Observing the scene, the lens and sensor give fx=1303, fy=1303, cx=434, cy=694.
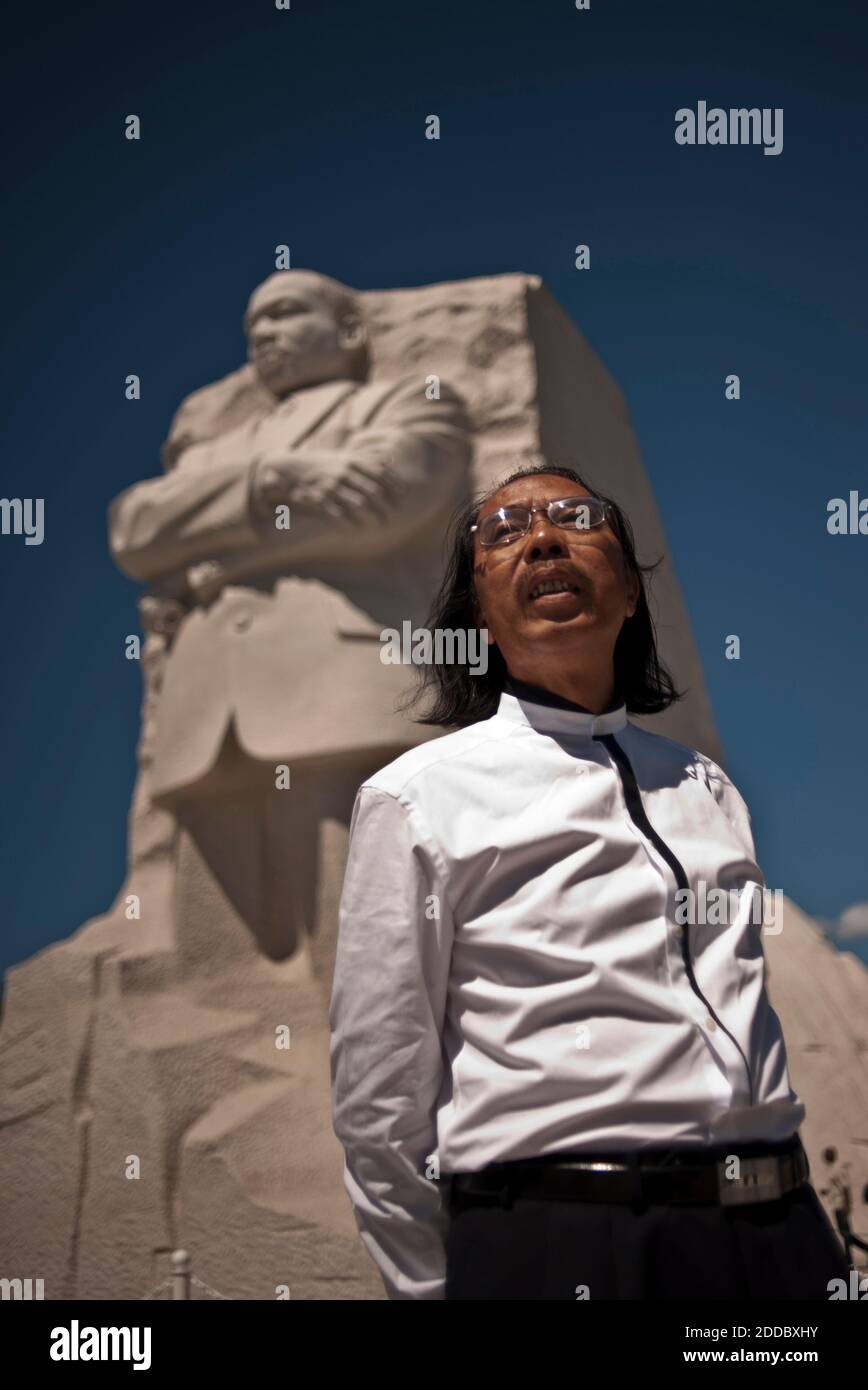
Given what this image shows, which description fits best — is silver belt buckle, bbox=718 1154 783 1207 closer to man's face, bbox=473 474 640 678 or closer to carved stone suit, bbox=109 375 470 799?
man's face, bbox=473 474 640 678

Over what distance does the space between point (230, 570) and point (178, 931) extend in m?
1.31

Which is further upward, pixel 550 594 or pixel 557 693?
pixel 550 594

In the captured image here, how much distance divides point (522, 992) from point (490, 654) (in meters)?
0.63

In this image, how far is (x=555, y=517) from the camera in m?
1.81

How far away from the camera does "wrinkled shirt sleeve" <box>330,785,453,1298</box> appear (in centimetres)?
147

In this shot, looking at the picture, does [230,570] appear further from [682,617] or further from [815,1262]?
[815,1262]

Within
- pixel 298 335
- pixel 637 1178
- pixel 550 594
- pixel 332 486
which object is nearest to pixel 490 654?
pixel 550 594

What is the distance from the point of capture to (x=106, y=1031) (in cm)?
440

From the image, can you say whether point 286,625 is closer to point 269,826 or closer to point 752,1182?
point 269,826

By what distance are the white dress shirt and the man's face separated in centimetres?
19

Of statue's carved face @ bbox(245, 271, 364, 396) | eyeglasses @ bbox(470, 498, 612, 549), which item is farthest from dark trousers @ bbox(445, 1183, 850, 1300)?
statue's carved face @ bbox(245, 271, 364, 396)

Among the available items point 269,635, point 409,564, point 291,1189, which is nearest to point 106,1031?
point 291,1189

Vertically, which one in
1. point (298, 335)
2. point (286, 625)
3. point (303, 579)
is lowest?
point (286, 625)

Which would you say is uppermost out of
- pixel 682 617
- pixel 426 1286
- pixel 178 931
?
pixel 682 617
